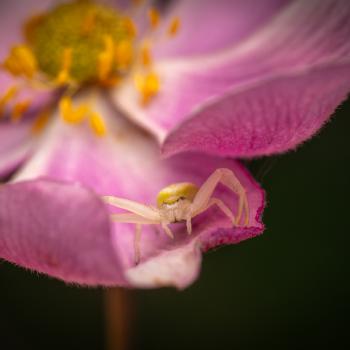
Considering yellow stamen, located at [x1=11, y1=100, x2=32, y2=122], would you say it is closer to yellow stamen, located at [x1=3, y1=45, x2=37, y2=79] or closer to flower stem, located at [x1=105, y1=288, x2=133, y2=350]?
yellow stamen, located at [x1=3, y1=45, x2=37, y2=79]

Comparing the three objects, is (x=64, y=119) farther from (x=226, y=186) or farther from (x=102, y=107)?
(x=226, y=186)

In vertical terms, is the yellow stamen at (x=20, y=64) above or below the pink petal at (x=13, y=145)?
above

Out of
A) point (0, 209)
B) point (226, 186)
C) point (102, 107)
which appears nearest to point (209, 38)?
point (102, 107)

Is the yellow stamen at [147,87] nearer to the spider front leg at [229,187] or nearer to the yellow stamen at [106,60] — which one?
the yellow stamen at [106,60]

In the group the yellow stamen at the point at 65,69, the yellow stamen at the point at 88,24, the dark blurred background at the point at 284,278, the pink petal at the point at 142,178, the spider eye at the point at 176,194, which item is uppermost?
the yellow stamen at the point at 88,24

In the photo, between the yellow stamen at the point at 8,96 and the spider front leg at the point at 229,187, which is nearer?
the spider front leg at the point at 229,187

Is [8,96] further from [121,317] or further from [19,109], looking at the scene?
[121,317]

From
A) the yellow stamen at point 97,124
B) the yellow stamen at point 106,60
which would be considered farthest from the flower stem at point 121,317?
the yellow stamen at point 106,60

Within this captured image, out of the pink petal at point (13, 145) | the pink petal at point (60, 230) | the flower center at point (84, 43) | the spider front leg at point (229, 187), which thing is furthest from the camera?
the flower center at point (84, 43)

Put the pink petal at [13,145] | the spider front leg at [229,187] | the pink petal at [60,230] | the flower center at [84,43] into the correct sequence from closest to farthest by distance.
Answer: the pink petal at [60,230] < the spider front leg at [229,187] < the pink petal at [13,145] < the flower center at [84,43]
